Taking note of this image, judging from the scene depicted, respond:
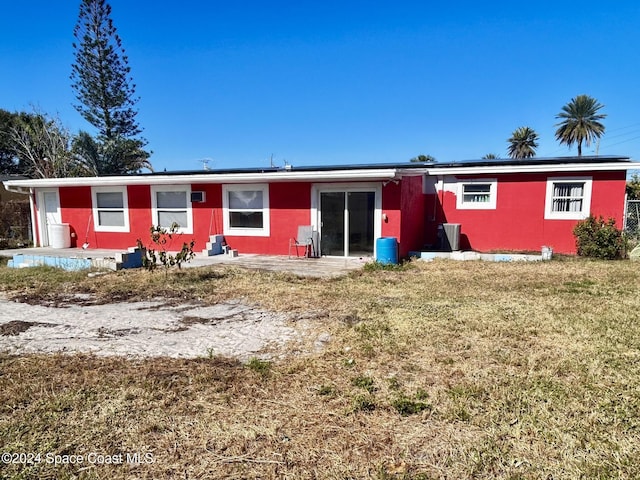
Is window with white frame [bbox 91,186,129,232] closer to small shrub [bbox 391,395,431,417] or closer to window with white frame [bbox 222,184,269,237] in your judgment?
window with white frame [bbox 222,184,269,237]

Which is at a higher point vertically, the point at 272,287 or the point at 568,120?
the point at 568,120

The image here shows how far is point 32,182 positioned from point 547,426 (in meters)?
15.4

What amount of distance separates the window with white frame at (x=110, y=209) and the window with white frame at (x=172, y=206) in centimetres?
108

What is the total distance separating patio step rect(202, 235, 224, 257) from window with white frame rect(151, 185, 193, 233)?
1015 mm

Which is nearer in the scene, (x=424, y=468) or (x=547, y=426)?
(x=424, y=468)

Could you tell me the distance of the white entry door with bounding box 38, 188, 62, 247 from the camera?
13.6 m

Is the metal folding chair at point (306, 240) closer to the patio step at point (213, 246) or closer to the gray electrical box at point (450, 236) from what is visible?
the patio step at point (213, 246)

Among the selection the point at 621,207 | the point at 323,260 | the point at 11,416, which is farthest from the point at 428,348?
the point at 621,207

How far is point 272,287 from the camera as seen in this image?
7.19 meters

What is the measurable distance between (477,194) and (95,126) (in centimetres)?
2412

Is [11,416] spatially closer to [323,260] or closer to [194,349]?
[194,349]

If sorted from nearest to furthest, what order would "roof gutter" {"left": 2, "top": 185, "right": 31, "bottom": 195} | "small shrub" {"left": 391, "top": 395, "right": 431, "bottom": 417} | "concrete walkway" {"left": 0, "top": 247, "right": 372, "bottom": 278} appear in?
"small shrub" {"left": 391, "top": 395, "right": 431, "bottom": 417} < "concrete walkway" {"left": 0, "top": 247, "right": 372, "bottom": 278} < "roof gutter" {"left": 2, "top": 185, "right": 31, "bottom": 195}

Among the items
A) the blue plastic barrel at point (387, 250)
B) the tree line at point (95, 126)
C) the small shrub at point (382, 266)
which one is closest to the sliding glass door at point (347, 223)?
the blue plastic barrel at point (387, 250)

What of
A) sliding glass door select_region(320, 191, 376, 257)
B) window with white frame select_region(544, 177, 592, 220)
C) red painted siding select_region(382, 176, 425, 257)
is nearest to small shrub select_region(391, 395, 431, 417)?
red painted siding select_region(382, 176, 425, 257)
